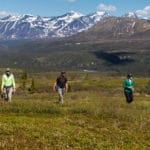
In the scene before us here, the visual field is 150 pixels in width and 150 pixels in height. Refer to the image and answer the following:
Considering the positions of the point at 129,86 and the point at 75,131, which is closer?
the point at 75,131

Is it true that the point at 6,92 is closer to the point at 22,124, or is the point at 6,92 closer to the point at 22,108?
the point at 22,108

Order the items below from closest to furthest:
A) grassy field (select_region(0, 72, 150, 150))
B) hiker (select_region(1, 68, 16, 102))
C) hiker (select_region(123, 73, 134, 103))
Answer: grassy field (select_region(0, 72, 150, 150)), hiker (select_region(1, 68, 16, 102)), hiker (select_region(123, 73, 134, 103))

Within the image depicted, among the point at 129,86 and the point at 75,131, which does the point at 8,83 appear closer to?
the point at 129,86

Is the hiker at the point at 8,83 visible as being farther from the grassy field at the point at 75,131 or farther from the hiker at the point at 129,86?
the hiker at the point at 129,86

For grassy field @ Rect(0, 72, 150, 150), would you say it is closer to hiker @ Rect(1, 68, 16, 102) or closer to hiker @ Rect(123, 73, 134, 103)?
hiker @ Rect(1, 68, 16, 102)

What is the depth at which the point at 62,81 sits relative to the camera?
39.7m

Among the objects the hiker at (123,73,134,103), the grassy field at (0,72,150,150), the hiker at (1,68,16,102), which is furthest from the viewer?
the hiker at (123,73,134,103)

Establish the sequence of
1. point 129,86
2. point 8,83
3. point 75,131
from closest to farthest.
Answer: point 75,131 < point 8,83 < point 129,86

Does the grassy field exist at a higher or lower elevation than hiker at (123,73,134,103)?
lower

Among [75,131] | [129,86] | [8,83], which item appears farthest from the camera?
[129,86]

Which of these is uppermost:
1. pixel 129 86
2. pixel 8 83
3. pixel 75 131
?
pixel 8 83

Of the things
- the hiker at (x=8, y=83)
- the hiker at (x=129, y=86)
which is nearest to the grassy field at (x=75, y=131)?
the hiker at (x=8, y=83)

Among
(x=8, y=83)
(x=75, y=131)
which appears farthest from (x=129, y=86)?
(x=75, y=131)

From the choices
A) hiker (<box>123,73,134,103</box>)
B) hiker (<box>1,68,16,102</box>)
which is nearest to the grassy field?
hiker (<box>1,68,16,102</box>)
